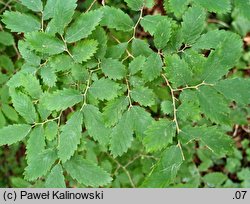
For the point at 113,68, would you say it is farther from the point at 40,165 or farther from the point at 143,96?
the point at 40,165

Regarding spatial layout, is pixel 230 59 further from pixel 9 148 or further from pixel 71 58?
pixel 9 148

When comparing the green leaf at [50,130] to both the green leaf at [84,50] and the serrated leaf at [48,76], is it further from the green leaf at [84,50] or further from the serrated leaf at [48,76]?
the green leaf at [84,50]

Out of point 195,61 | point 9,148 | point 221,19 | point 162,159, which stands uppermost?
point 195,61

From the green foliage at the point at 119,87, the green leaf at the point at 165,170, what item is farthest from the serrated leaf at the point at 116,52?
the green leaf at the point at 165,170

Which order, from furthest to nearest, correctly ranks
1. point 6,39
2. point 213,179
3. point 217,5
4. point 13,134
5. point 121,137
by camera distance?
point 213,179 < point 6,39 < point 13,134 < point 121,137 < point 217,5

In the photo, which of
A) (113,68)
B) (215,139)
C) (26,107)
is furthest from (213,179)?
(26,107)
